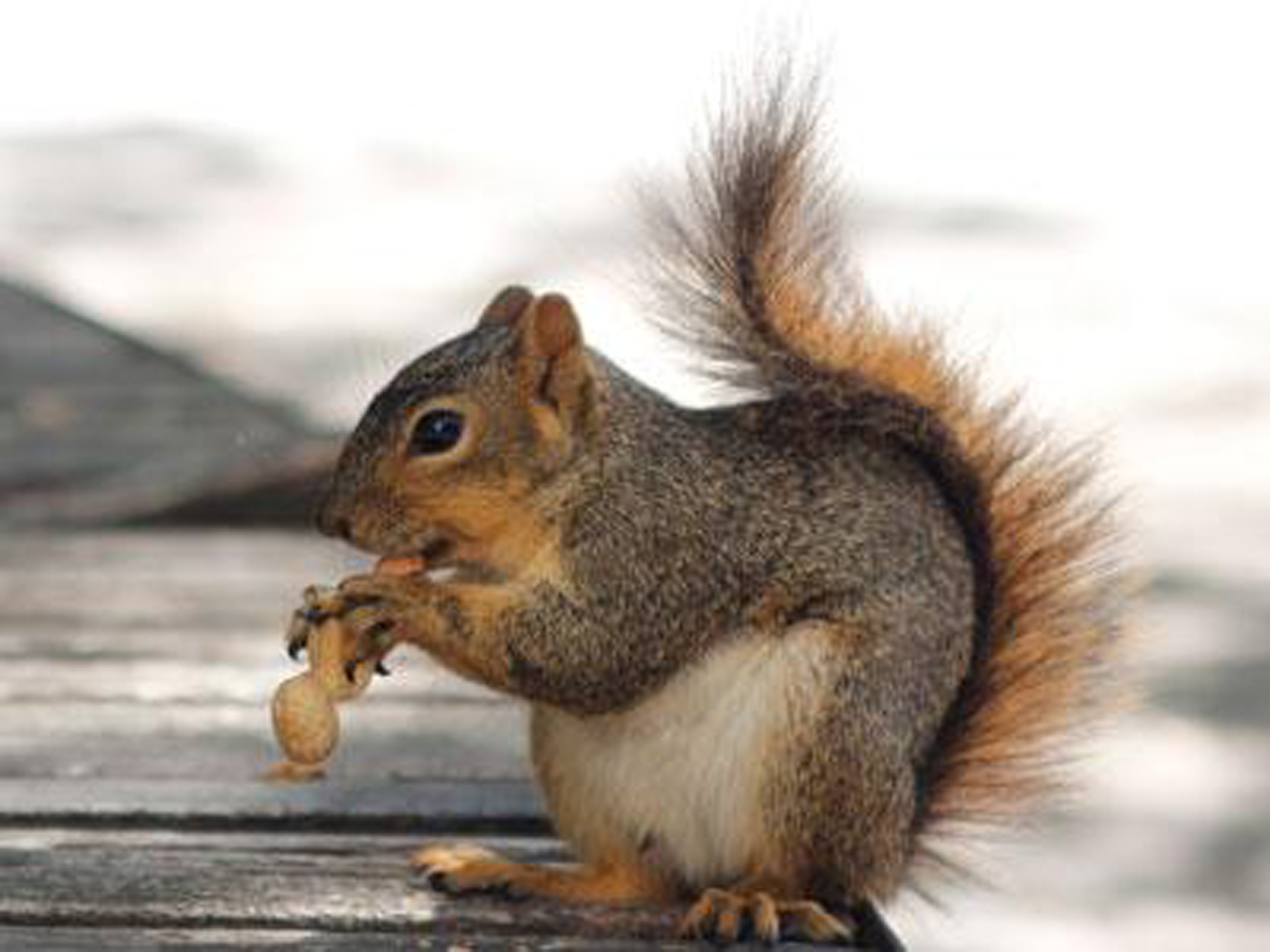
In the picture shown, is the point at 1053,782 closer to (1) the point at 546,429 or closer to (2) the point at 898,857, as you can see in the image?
(2) the point at 898,857

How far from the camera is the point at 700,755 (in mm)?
2281

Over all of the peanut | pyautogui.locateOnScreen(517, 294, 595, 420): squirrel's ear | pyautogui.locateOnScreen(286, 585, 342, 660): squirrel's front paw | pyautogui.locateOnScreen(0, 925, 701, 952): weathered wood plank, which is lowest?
pyautogui.locateOnScreen(0, 925, 701, 952): weathered wood plank

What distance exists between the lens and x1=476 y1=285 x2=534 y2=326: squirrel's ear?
2414 millimetres

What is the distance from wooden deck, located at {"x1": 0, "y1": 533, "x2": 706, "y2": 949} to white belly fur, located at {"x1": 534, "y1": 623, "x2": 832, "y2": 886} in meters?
0.07

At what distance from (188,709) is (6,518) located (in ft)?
5.95

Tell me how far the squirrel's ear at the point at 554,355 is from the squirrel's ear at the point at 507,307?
0.08 metres

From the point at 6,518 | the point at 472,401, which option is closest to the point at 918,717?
the point at 472,401

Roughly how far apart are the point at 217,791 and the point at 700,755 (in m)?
0.76

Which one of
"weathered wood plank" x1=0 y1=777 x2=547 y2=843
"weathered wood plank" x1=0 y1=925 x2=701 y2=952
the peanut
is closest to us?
"weathered wood plank" x1=0 y1=925 x2=701 y2=952

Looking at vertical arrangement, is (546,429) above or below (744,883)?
above

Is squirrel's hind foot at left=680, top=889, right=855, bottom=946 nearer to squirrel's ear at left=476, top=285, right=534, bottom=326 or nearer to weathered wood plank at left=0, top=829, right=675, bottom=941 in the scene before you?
weathered wood plank at left=0, top=829, right=675, bottom=941

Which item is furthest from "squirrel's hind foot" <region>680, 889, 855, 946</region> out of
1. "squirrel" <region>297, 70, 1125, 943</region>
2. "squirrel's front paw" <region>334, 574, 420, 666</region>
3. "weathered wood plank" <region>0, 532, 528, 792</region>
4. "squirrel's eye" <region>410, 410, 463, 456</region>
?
"weathered wood plank" <region>0, 532, 528, 792</region>

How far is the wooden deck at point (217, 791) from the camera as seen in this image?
2.28 m

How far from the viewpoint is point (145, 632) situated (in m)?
3.88
